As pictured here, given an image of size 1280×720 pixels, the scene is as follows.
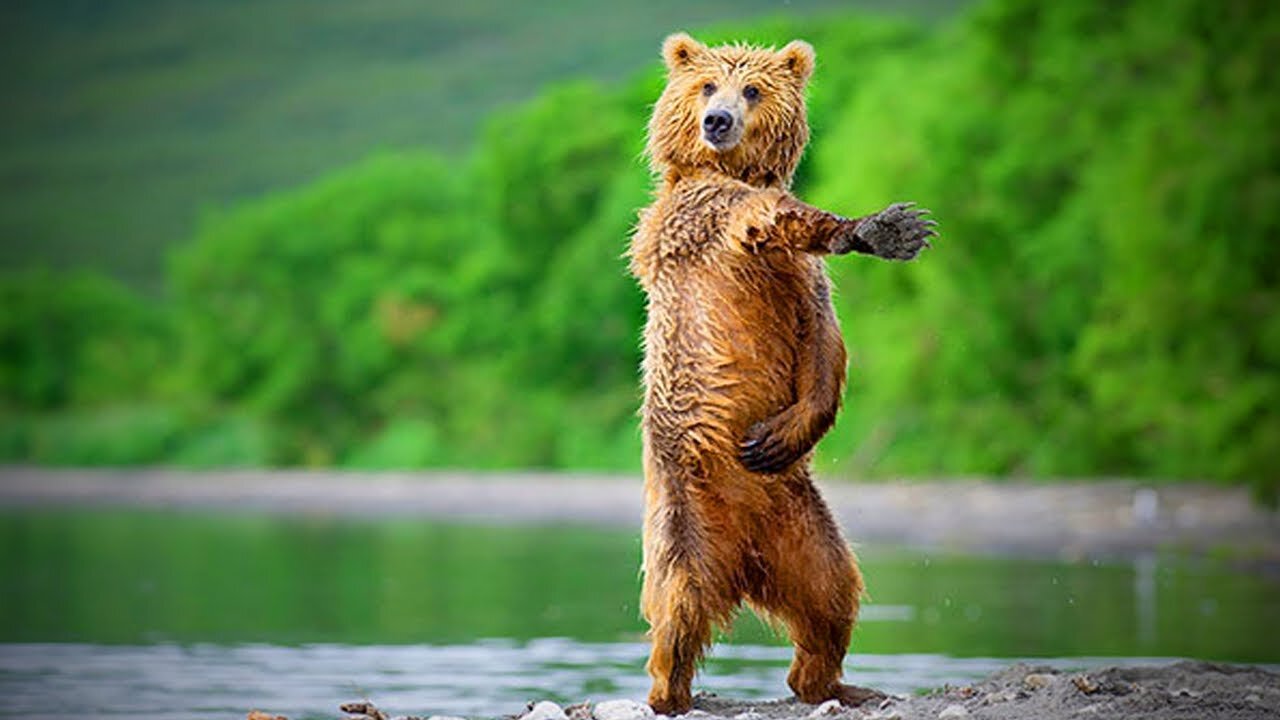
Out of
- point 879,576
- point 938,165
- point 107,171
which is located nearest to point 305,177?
point 107,171

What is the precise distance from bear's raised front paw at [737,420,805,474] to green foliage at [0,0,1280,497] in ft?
52.8

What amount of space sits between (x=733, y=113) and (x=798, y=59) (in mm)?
429

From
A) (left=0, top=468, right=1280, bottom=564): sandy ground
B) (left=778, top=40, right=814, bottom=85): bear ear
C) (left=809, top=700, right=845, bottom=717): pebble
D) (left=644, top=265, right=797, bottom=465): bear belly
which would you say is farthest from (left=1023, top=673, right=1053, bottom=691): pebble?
(left=0, top=468, right=1280, bottom=564): sandy ground

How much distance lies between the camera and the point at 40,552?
24.4m

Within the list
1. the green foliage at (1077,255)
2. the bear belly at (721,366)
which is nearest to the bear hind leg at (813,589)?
the bear belly at (721,366)

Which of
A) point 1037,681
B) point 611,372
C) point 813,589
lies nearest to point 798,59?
point 813,589

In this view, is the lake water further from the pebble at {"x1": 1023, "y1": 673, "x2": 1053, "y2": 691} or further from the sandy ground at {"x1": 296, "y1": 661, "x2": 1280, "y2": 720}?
the pebble at {"x1": 1023, "y1": 673, "x2": 1053, "y2": 691}

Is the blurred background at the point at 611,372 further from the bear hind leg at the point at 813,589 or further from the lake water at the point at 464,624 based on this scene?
the bear hind leg at the point at 813,589

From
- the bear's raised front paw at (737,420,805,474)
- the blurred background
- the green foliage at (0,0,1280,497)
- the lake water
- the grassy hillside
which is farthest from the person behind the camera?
the grassy hillside

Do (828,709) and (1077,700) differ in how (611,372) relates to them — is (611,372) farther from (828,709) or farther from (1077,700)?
(1077,700)

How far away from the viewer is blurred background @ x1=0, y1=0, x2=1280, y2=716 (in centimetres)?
1528

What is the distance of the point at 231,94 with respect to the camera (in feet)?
357

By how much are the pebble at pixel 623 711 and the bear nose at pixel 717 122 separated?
206cm

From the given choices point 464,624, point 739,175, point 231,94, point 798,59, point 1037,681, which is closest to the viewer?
point 739,175
